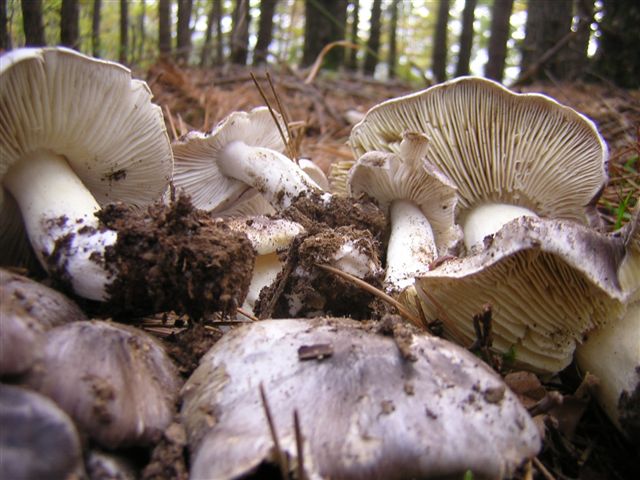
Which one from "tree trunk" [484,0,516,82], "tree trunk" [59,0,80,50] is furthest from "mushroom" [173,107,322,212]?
"tree trunk" [484,0,516,82]

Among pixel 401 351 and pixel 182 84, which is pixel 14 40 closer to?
→ pixel 182 84

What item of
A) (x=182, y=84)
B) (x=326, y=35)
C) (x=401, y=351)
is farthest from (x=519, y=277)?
(x=326, y=35)

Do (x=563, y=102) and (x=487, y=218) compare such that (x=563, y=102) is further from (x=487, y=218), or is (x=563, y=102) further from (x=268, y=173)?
(x=268, y=173)

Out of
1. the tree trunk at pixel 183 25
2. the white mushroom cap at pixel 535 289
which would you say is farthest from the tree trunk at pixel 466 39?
the white mushroom cap at pixel 535 289

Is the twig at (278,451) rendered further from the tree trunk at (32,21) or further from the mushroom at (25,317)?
the tree trunk at (32,21)

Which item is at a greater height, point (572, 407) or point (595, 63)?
point (595, 63)

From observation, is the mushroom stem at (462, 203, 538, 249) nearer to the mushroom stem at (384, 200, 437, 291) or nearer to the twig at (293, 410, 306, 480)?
the mushroom stem at (384, 200, 437, 291)
